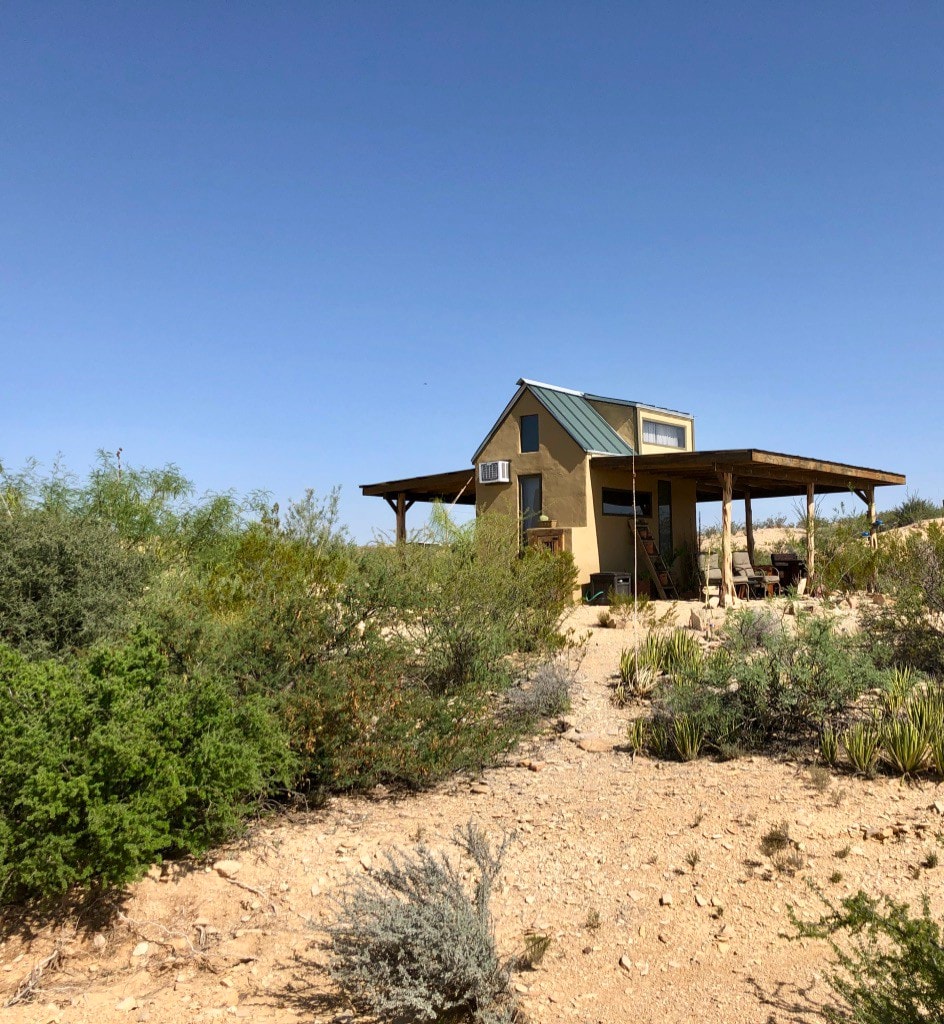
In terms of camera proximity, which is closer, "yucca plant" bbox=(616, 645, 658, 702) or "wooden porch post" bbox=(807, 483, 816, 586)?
"yucca plant" bbox=(616, 645, 658, 702)

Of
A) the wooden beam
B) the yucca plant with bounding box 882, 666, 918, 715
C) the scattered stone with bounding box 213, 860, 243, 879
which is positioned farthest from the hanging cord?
the wooden beam

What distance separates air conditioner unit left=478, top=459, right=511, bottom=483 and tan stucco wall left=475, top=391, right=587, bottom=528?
0.51ft

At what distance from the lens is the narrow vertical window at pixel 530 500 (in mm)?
19500

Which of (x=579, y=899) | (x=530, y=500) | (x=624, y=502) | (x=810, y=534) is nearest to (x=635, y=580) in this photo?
(x=624, y=502)

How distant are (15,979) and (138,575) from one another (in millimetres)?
5519

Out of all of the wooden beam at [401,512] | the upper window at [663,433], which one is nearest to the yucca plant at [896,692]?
the upper window at [663,433]

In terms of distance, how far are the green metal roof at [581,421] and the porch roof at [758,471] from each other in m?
0.71

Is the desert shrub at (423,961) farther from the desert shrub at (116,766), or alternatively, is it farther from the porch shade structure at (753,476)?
the porch shade structure at (753,476)

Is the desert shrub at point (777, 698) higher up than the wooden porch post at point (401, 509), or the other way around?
the wooden porch post at point (401, 509)

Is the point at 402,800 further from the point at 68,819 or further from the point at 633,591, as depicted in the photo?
the point at 633,591

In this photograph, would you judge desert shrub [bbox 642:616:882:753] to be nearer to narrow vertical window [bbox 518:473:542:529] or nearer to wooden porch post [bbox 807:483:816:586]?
wooden porch post [bbox 807:483:816:586]

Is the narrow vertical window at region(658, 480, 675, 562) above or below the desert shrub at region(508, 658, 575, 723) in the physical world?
above

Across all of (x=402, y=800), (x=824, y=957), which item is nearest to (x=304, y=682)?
(x=402, y=800)

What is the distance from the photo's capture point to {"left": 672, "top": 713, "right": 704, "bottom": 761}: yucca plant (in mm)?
7180
